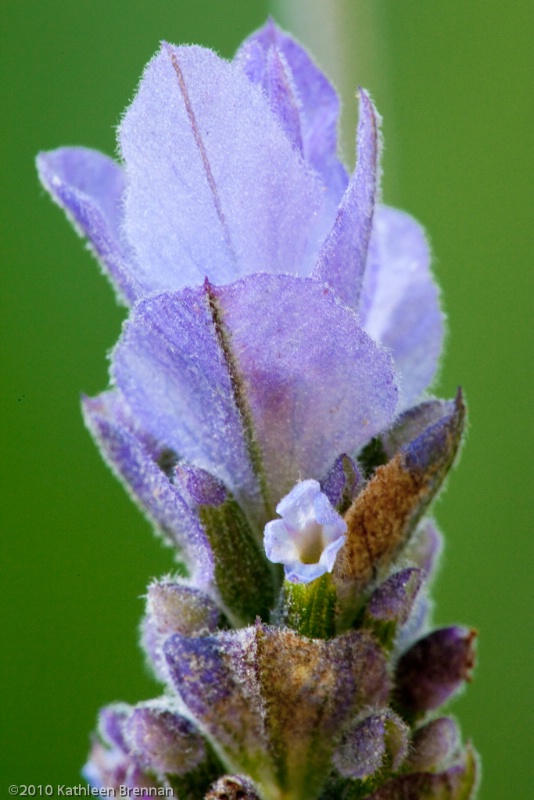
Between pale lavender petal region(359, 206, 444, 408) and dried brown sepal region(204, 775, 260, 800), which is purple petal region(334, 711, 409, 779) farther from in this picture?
pale lavender petal region(359, 206, 444, 408)

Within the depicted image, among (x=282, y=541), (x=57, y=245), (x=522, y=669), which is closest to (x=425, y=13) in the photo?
(x=57, y=245)

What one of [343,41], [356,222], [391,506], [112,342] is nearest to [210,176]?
[356,222]

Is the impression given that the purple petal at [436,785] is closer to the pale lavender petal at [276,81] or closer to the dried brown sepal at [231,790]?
the dried brown sepal at [231,790]

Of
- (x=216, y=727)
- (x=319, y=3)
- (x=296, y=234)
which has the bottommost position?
(x=216, y=727)

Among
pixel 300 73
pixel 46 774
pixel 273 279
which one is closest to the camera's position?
pixel 273 279

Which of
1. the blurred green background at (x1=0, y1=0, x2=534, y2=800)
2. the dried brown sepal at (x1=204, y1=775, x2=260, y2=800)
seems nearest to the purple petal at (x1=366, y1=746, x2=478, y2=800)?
the dried brown sepal at (x1=204, y1=775, x2=260, y2=800)

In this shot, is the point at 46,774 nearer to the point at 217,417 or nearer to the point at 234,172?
the point at 217,417

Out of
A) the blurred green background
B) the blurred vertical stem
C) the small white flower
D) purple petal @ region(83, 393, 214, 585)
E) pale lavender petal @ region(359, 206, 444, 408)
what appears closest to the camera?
the small white flower

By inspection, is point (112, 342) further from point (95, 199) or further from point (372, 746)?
point (372, 746)
